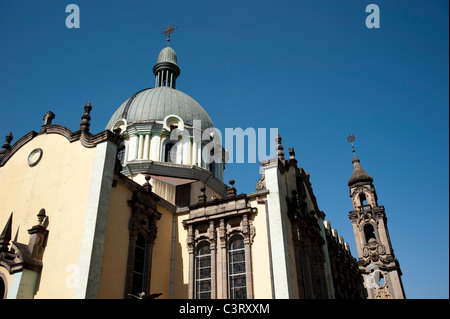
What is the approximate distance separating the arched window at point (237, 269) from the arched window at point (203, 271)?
1.09 metres

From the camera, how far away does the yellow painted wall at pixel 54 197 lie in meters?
13.9

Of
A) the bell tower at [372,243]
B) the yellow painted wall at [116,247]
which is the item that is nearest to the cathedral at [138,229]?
the yellow painted wall at [116,247]

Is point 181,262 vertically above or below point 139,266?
above

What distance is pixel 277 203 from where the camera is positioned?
17422mm

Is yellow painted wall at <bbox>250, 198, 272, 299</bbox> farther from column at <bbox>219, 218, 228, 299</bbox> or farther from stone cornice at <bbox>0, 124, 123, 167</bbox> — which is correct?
stone cornice at <bbox>0, 124, 123, 167</bbox>

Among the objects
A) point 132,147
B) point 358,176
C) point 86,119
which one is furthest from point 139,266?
point 358,176

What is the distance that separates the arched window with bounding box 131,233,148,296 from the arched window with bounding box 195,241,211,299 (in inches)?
103

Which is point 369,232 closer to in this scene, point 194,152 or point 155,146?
point 194,152

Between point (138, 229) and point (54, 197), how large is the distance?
147 inches

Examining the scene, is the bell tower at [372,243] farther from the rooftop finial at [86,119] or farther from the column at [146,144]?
the rooftop finial at [86,119]

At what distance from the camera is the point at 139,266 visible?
55.3 feet

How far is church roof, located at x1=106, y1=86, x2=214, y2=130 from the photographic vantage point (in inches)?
1098
